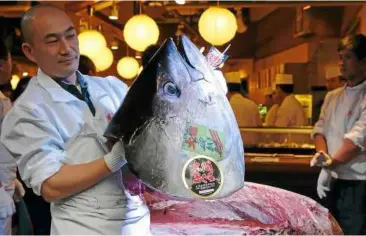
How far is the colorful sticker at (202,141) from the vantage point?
1.54 m

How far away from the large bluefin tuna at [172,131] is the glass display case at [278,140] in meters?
4.22

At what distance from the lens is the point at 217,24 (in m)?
5.60

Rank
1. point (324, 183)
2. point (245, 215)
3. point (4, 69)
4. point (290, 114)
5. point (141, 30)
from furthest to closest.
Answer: point (290, 114) → point (141, 30) → point (324, 183) → point (4, 69) → point (245, 215)

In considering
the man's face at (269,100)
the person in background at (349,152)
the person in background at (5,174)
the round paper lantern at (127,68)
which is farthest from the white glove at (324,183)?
the round paper lantern at (127,68)

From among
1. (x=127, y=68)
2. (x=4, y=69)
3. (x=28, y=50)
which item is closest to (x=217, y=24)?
(x=4, y=69)

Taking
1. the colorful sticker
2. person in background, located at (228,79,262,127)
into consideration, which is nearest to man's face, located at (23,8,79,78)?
the colorful sticker

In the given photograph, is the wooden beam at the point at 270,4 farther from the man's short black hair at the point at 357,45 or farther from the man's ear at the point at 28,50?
the man's ear at the point at 28,50

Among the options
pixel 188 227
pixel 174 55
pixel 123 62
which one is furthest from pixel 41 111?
pixel 123 62

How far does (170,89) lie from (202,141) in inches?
6.5

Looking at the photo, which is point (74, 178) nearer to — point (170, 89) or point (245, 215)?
point (170, 89)

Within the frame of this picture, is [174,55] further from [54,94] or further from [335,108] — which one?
[335,108]

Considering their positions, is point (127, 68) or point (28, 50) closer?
point (28, 50)

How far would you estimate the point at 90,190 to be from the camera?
5.78ft

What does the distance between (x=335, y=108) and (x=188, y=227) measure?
1.81m
